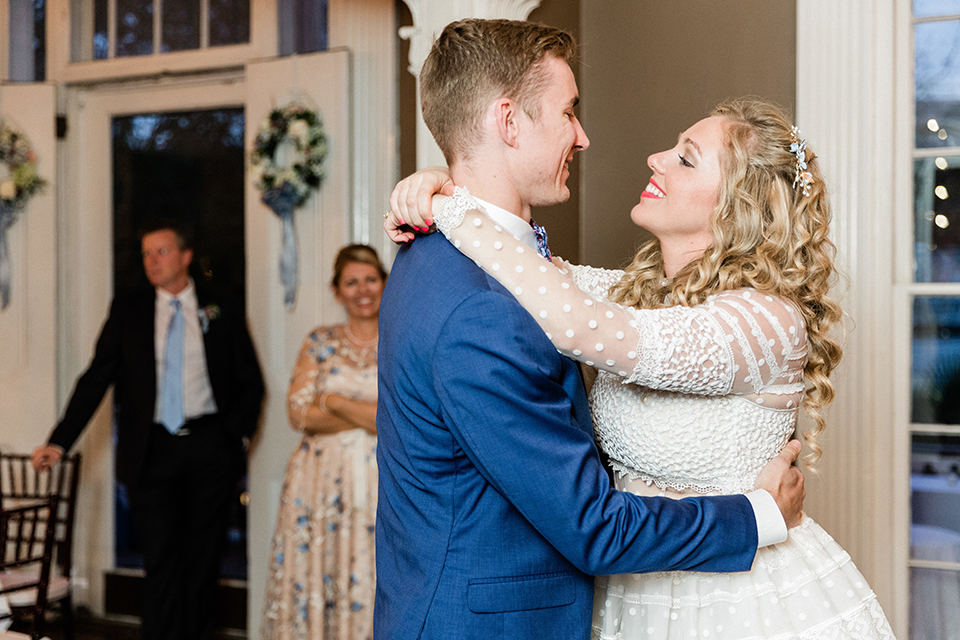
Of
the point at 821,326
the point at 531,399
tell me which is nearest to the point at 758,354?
the point at 821,326

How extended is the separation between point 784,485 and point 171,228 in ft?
11.0

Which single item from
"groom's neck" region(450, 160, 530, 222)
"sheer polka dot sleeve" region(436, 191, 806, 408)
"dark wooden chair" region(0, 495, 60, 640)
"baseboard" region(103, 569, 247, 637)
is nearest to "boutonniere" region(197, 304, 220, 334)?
"dark wooden chair" region(0, 495, 60, 640)

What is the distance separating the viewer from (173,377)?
13.1ft

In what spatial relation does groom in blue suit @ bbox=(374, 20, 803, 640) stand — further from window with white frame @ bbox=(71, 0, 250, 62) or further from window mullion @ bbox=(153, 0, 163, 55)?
window mullion @ bbox=(153, 0, 163, 55)

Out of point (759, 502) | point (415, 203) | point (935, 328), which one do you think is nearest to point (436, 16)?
point (415, 203)

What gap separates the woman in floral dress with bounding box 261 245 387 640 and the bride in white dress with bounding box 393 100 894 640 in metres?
1.96

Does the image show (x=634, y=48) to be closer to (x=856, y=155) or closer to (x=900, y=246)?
(x=856, y=155)

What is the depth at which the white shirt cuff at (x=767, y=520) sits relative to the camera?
1468 millimetres

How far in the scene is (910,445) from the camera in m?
2.75

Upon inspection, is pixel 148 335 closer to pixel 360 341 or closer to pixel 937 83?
pixel 360 341

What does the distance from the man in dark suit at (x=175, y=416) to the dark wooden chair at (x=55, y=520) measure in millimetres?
151

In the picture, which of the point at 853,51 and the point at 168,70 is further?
the point at 168,70

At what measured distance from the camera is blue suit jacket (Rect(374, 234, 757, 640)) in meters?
1.27

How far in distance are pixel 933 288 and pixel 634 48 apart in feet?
4.31
